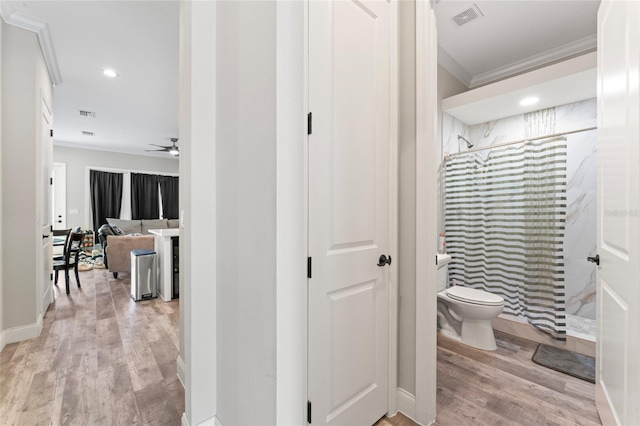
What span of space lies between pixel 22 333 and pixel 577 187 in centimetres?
533

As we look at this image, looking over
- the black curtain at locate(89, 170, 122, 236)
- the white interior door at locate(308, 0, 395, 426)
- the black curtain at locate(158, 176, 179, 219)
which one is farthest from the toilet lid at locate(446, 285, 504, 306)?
the black curtain at locate(89, 170, 122, 236)

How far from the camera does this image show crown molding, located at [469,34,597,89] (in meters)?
2.54

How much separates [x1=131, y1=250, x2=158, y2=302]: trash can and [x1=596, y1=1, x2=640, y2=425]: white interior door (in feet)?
14.0

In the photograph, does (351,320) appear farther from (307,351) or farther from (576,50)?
(576,50)

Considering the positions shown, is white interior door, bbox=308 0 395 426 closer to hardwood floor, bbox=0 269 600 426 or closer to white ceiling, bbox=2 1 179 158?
hardwood floor, bbox=0 269 600 426

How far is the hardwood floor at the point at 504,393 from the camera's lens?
155 centimetres

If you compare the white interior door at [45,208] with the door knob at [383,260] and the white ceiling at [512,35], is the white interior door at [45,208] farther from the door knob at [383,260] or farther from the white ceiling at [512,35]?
the white ceiling at [512,35]

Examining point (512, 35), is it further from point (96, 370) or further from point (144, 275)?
point (144, 275)

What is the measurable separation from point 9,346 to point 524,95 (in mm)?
4919

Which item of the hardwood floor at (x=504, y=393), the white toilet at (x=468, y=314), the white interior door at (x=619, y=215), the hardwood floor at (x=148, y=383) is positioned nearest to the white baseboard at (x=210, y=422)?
the hardwood floor at (x=148, y=383)

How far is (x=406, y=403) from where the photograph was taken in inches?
61.1

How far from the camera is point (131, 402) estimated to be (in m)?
1.69

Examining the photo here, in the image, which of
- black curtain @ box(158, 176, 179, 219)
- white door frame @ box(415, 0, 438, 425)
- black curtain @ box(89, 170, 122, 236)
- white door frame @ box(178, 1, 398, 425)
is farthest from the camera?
black curtain @ box(158, 176, 179, 219)

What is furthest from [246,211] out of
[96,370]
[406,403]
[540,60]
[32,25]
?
[540,60]
